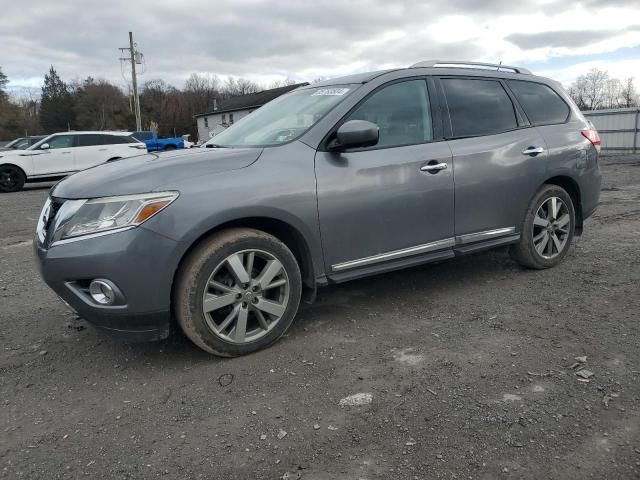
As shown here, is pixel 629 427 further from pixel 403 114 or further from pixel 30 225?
pixel 30 225

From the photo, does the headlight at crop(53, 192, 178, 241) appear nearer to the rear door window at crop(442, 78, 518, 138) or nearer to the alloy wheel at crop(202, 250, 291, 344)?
the alloy wheel at crop(202, 250, 291, 344)

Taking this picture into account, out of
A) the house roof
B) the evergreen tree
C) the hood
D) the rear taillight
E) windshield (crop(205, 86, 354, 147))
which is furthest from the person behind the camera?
the evergreen tree

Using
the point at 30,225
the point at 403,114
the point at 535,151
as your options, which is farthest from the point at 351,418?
the point at 30,225

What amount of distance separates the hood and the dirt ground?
1110 millimetres

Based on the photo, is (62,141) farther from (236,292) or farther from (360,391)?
(360,391)

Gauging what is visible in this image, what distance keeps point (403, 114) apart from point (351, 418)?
234 cm

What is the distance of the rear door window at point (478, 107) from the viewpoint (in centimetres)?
421

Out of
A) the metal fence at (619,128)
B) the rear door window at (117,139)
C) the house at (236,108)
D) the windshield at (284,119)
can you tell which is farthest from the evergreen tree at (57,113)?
the windshield at (284,119)

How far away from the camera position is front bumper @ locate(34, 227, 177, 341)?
2859 millimetres

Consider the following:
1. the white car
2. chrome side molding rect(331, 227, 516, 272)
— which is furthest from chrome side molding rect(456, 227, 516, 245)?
the white car

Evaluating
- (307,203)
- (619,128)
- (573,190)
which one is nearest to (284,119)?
(307,203)

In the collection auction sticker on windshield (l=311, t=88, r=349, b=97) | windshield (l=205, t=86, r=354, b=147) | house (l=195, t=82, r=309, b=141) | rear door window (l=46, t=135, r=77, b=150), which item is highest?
house (l=195, t=82, r=309, b=141)

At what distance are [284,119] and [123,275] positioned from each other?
5.81 ft

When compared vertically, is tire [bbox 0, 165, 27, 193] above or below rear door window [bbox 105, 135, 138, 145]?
below
